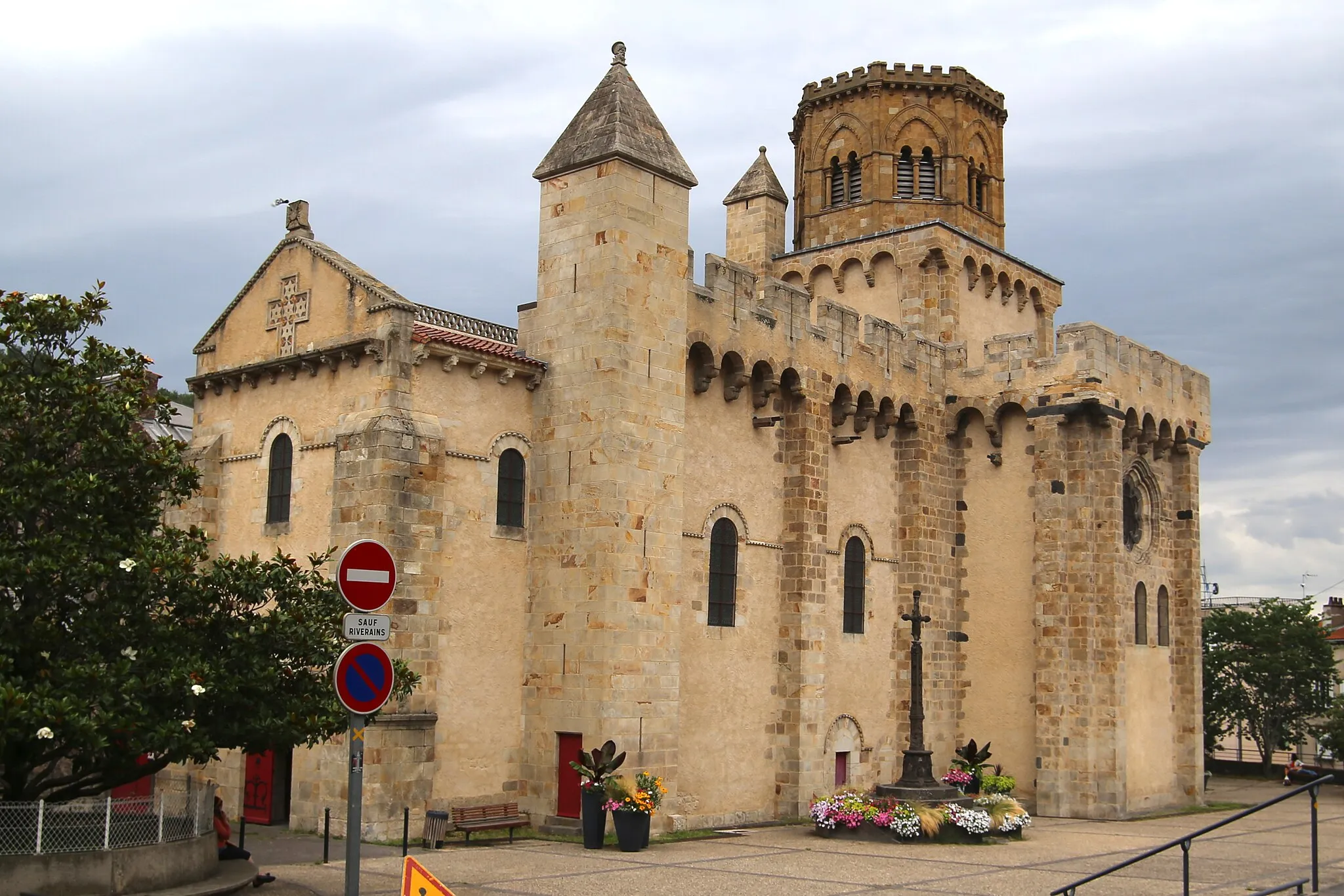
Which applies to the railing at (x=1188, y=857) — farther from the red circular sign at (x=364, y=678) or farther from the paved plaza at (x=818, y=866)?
the red circular sign at (x=364, y=678)

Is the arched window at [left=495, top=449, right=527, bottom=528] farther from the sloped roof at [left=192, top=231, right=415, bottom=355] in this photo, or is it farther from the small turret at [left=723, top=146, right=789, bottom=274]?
the small turret at [left=723, top=146, right=789, bottom=274]

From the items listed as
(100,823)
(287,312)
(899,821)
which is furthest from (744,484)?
(100,823)

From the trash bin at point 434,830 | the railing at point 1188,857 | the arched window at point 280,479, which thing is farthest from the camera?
the arched window at point 280,479

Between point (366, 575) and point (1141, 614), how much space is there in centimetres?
2382

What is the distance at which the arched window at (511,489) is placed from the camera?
21219 mm

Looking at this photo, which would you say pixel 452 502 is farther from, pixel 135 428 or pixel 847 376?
pixel 847 376

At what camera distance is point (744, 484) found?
2427 centimetres

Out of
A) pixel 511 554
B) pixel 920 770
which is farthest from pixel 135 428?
pixel 920 770

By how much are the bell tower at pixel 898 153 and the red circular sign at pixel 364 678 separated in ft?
76.8

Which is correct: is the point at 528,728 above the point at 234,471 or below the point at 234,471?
below

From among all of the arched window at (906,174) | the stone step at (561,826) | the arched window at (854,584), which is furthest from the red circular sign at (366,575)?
the arched window at (906,174)

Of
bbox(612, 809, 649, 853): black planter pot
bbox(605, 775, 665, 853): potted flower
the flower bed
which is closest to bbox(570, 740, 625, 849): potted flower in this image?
bbox(605, 775, 665, 853): potted flower

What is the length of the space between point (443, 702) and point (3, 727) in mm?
8649

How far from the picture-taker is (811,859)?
1894cm
